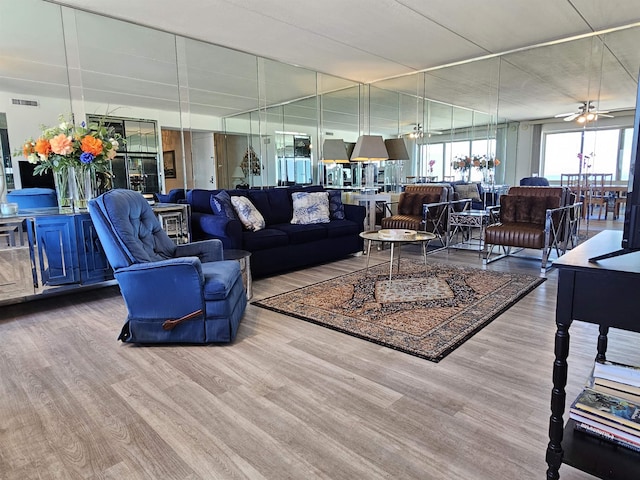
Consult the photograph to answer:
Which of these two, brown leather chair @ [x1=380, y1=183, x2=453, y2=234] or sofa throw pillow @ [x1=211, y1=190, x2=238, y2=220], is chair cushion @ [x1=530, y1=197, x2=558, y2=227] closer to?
brown leather chair @ [x1=380, y1=183, x2=453, y2=234]

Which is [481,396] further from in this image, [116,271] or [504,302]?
[116,271]

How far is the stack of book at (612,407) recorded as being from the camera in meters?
1.23

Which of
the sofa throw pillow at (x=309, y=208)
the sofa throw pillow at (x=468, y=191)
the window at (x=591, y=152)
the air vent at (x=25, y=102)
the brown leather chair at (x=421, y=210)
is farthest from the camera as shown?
the sofa throw pillow at (x=468, y=191)

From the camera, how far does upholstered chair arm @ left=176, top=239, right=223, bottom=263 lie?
10.5ft

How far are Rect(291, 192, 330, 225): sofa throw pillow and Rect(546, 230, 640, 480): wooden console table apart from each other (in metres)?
3.77

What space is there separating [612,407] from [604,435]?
94mm

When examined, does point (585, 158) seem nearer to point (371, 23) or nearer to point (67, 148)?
point (371, 23)

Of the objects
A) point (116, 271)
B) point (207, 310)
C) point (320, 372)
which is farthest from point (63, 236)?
point (320, 372)

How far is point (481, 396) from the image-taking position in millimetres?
1943

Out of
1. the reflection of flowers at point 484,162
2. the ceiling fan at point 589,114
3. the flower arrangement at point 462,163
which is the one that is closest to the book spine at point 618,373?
the ceiling fan at point 589,114

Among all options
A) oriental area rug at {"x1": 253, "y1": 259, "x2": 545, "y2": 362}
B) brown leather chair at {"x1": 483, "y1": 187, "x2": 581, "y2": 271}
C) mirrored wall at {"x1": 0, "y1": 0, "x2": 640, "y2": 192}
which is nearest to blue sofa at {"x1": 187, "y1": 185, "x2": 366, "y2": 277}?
oriental area rug at {"x1": 253, "y1": 259, "x2": 545, "y2": 362}

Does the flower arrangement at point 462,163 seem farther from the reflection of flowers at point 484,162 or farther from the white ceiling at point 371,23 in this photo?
the white ceiling at point 371,23

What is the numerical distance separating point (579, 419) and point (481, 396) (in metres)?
0.64

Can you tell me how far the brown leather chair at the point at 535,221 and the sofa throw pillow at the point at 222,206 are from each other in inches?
119
